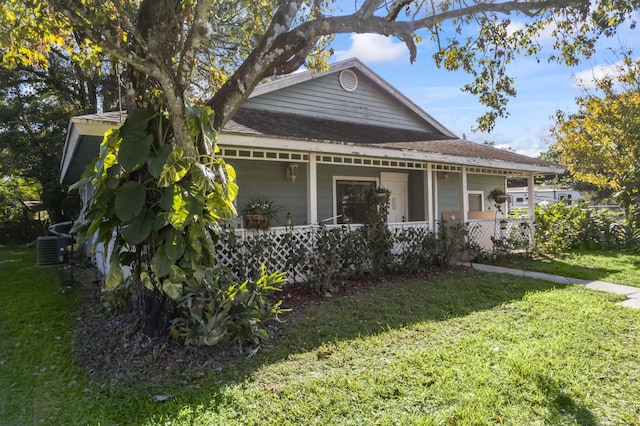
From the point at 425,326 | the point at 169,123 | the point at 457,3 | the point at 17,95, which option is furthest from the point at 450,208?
the point at 17,95

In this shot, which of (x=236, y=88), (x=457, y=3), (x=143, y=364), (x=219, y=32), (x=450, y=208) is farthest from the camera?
(x=450, y=208)

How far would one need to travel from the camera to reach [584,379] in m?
3.34

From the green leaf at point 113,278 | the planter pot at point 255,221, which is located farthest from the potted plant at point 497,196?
the green leaf at point 113,278

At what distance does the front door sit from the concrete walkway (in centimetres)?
238

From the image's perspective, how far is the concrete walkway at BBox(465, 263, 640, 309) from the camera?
5963 mm

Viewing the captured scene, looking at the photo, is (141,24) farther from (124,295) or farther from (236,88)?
(124,295)

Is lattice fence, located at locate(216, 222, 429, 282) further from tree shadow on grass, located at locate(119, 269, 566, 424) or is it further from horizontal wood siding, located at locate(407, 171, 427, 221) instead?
horizontal wood siding, located at locate(407, 171, 427, 221)

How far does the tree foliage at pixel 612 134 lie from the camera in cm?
1341

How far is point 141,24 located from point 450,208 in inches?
393

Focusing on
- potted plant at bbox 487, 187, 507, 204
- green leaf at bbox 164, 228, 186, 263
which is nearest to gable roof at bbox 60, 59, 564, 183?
potted plant at bbox 487, 187, 507, 204

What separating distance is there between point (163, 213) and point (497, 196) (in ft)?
37.2

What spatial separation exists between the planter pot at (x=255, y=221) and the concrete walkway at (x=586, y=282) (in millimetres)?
5110

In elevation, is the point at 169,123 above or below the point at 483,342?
above

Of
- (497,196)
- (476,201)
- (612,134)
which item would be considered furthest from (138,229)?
(612,134)
